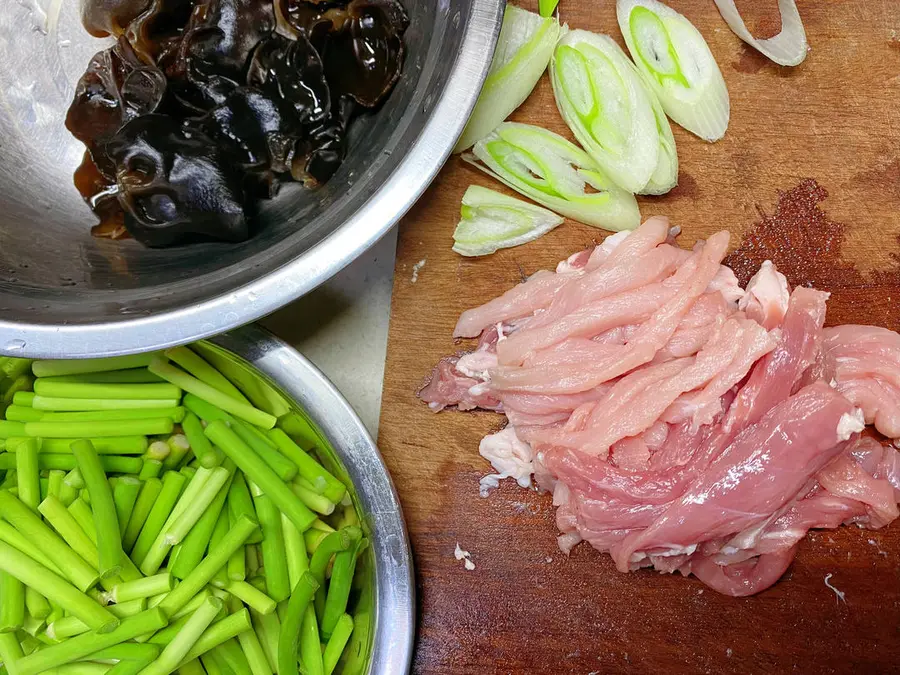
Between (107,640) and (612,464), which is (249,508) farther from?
(612,464)

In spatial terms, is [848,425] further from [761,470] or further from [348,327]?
[348,327]

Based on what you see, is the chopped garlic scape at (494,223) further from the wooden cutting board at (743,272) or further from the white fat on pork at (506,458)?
the white fat on pork at (506,458)

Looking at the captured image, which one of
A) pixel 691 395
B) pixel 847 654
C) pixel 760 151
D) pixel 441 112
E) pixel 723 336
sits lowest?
pixel 847 654

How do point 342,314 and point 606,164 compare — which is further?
point 342,314

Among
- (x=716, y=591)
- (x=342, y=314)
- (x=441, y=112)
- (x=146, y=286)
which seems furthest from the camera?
(x=342, y=314)

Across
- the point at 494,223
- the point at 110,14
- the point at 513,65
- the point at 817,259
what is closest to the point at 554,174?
the point at 494,223

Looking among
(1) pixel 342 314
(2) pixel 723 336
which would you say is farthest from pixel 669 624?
(1) pixel 342 314

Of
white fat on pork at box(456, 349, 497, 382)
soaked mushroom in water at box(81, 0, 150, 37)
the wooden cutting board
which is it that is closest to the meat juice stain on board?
the wooden cutting board
